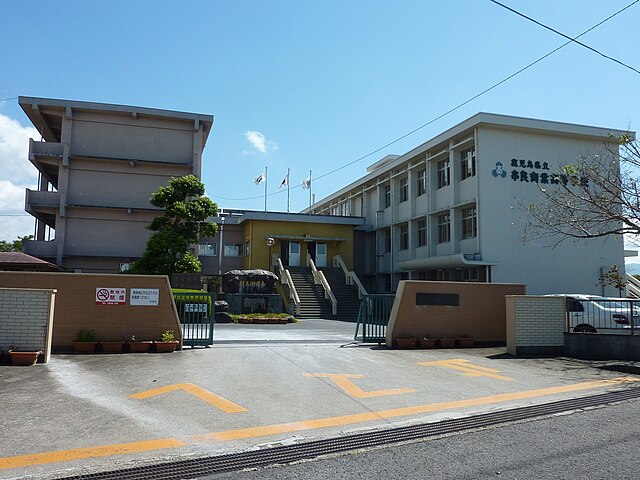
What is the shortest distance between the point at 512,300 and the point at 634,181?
232 inches

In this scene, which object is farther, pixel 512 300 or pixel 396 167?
pixel 396 167

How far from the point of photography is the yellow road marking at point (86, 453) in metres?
5.34

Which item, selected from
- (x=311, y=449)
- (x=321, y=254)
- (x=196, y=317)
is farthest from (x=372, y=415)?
(x=321, y=254)

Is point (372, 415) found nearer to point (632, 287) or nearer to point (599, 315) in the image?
point (599, 315)

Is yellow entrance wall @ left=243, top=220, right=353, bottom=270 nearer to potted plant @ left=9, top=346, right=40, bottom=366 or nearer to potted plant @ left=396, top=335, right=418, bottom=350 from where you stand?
potted plant @ left=396, top=335, right=418, bottom=350

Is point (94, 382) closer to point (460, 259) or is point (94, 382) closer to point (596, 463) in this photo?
point (596, 463)

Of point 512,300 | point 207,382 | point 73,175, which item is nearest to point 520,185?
point 512,300

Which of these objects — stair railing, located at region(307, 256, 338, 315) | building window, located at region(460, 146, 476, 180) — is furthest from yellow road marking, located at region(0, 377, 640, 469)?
stair railing, located at region(307, 256, 338, 315)

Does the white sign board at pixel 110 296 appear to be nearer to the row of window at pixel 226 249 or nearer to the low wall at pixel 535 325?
the low wall at pixel 535 325

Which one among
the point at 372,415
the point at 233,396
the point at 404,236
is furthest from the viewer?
the point at 404,236

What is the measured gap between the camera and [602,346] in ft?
46.6

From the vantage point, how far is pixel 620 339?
45.9ft

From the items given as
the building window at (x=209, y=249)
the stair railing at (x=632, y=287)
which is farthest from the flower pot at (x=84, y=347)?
the building window at (x=209, y=249)

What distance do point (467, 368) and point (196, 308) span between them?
7756 mm
